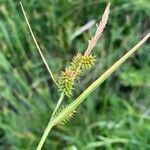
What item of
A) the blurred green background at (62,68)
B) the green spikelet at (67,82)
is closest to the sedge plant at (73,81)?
the green spikelet at (67,82)

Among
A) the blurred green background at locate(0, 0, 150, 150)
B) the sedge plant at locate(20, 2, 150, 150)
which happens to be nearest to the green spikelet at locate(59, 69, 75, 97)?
the sedge plant at locate(20, 2, 150, 150)

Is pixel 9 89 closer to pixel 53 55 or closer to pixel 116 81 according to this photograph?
pixel 53 55

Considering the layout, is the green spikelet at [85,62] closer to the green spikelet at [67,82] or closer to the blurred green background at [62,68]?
the green spikelet at [67,82]

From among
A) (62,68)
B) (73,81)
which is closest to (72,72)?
(73,81)

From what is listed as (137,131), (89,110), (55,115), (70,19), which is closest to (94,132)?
(89,110)

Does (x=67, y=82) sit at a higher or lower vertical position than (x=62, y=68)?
lower

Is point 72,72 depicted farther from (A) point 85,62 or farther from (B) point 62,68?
(B) point 62,68

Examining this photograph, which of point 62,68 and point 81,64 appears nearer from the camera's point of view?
point 81,64
